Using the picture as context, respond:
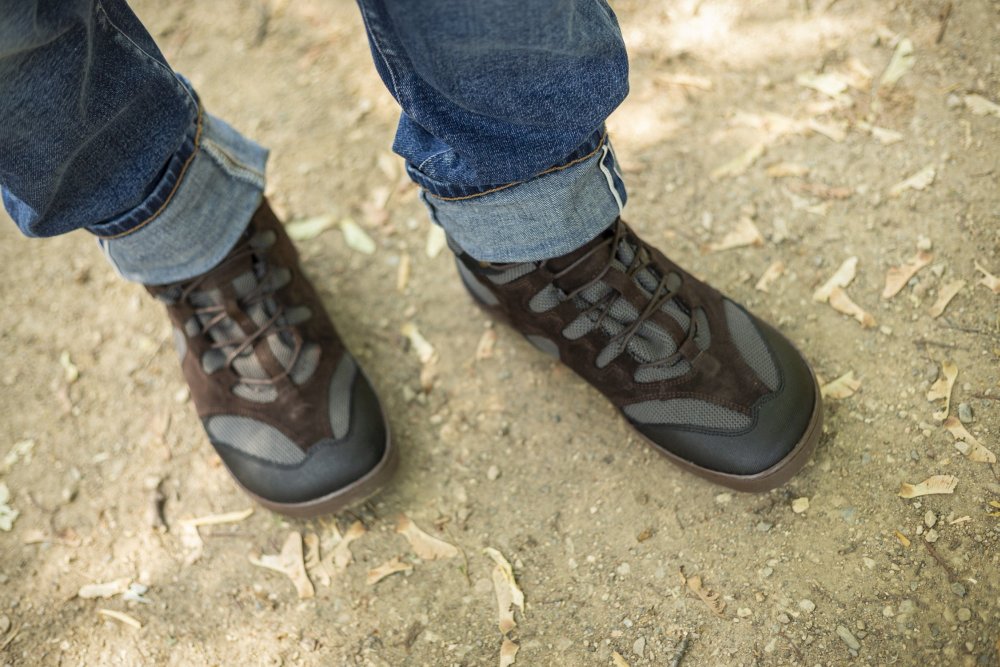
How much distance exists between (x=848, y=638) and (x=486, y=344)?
1088mm

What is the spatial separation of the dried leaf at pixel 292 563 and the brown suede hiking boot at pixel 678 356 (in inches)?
32.0

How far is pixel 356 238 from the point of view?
7.37ft

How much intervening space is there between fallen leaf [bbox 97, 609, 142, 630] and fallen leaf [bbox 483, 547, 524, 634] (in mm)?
879

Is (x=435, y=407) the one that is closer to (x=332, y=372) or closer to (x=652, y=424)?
(x=332, y=372)

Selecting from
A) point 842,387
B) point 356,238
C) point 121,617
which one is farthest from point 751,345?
point 121,617

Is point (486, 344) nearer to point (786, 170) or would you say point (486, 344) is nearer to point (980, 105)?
point (786, 170)

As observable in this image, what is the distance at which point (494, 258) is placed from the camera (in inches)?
58.9

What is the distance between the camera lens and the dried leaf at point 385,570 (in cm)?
172

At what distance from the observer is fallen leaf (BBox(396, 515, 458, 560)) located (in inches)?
68.2

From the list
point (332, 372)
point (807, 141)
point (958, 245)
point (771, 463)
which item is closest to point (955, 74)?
point (807, 141)

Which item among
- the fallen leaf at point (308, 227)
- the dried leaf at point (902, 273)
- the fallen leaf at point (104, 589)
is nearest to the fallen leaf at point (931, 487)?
the dried leaf at point (902, 273)

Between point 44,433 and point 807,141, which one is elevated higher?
point 44,433

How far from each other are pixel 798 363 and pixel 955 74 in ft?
3.77

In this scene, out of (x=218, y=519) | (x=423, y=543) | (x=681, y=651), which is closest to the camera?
(x=681, y=651)
